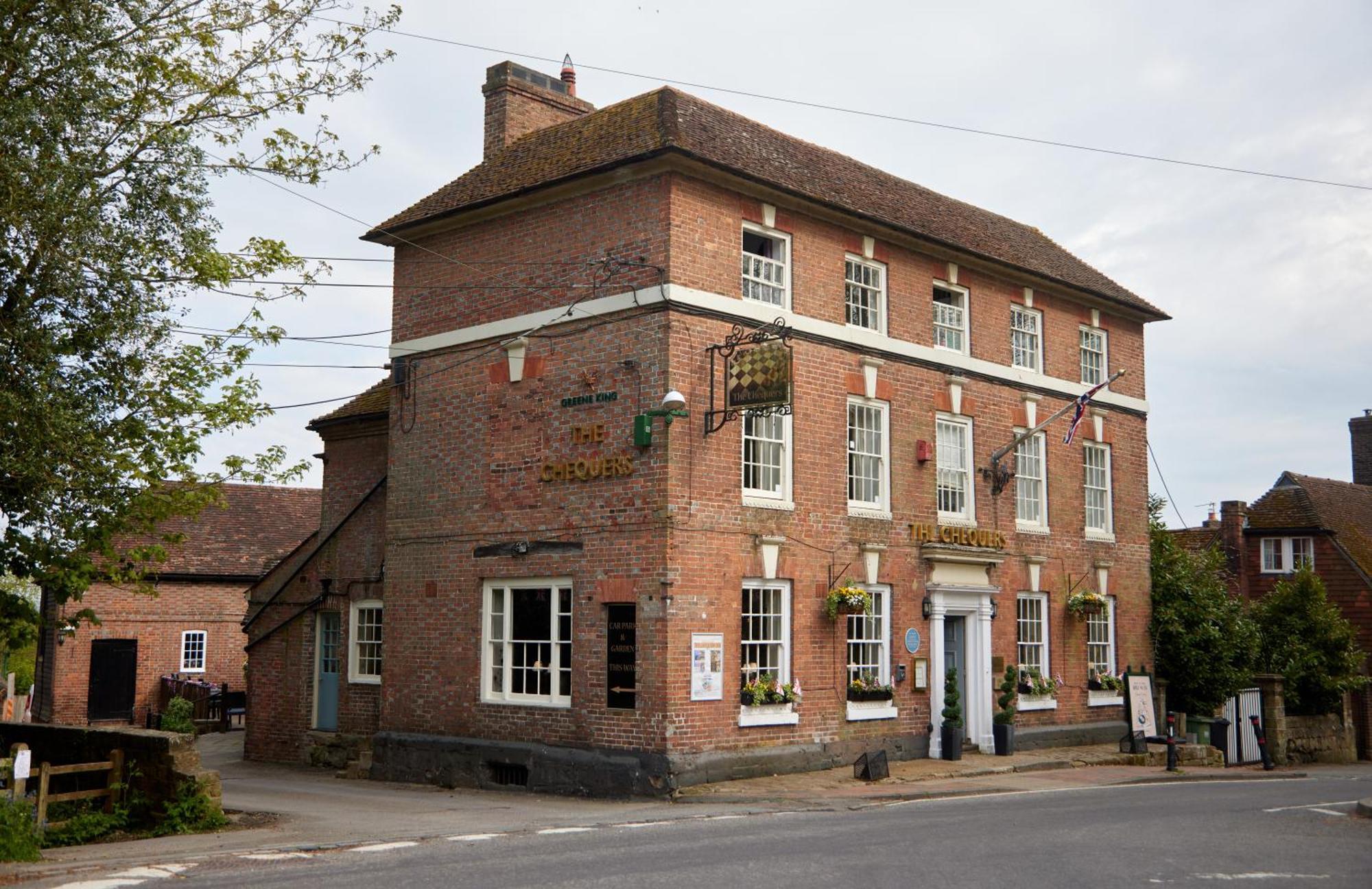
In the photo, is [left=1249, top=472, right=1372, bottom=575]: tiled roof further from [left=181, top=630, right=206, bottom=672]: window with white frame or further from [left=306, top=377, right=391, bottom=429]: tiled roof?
[left=181, top=630, right=206, bottom=672]: window with white frame

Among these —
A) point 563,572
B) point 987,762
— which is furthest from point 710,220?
point 987,762

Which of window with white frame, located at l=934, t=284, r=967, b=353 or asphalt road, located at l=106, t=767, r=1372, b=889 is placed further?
window with white frame, located at l=934, t=284, r=967, b=353

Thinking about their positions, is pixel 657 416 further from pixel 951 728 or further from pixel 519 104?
pixel 519 104

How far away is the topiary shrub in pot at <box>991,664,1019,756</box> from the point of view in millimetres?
23281

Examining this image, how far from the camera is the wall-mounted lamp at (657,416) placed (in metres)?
18.4

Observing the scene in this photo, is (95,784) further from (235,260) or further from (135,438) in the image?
(235,260)

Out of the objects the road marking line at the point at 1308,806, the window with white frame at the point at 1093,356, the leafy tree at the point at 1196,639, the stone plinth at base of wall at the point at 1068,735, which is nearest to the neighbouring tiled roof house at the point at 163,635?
the stone plinth at base of wall at the point at 1068,735

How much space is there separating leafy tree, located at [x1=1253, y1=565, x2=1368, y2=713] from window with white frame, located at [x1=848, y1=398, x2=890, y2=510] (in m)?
13.3

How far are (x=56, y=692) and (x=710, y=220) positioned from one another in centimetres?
2577

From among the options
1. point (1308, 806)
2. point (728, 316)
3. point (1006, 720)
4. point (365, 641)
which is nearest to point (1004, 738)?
point (1006, 720)

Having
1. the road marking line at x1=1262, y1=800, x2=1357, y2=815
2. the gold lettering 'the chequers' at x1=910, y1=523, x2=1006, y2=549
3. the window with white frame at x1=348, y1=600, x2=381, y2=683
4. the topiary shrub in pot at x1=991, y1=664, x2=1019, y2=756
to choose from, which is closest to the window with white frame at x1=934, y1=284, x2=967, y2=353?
the gold lettering 'the chequers' at x1=910, y1=523, x2=1006, y2=549

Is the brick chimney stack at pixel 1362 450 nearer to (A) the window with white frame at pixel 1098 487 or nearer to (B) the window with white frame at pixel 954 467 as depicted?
(A) the window with white frame at pixel 1098 487

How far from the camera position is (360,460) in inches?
1037

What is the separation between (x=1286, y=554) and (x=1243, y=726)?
46.9ft
